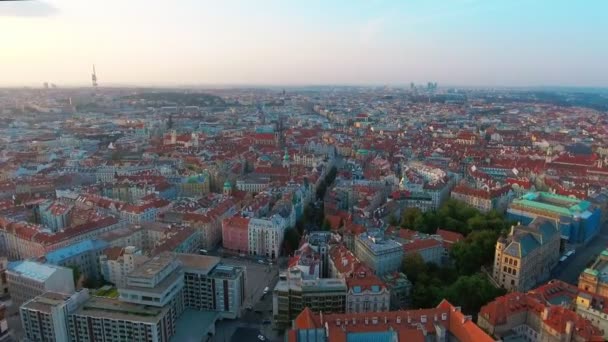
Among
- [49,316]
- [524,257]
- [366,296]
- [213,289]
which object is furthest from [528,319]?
[49,316]

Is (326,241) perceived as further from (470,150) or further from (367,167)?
(470,150)

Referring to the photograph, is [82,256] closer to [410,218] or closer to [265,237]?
[265,237]

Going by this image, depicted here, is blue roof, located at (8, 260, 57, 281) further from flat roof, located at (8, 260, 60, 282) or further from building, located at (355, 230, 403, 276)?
building, located at (355, 230, 403, 276)

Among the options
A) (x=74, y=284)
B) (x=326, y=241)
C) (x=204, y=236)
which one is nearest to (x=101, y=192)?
(x=204, y=236)

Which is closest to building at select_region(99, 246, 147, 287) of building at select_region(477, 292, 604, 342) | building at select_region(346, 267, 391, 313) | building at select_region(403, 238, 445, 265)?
building at select_region(346, 267, 391, 313)

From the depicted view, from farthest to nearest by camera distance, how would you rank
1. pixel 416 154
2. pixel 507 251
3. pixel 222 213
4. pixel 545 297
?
pixel 416 154
pixel 222 213
pixel 507 251
pixel 545 297

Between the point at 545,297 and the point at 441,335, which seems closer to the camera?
the point at 441,335
